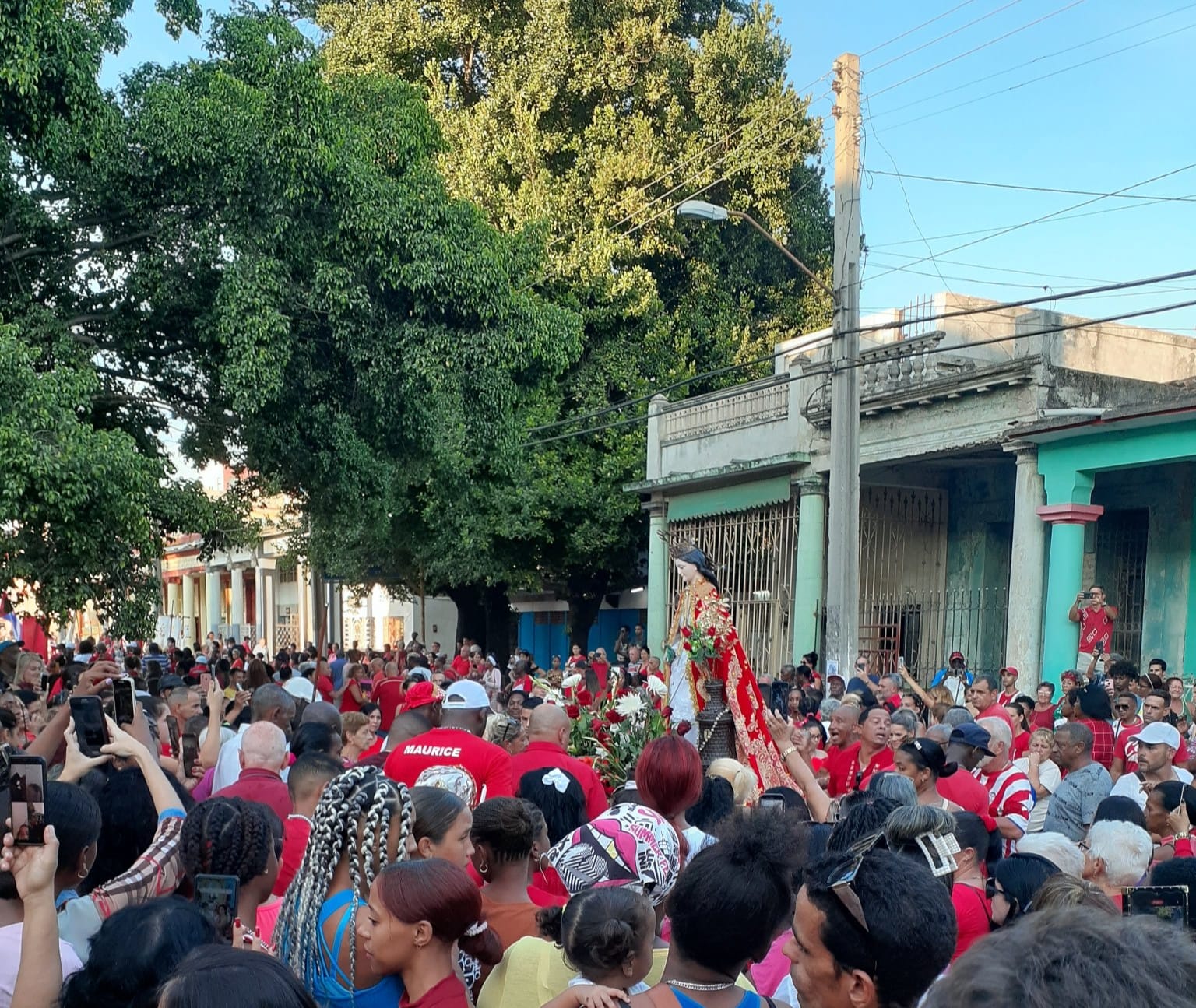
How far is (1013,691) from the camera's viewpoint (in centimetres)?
1439

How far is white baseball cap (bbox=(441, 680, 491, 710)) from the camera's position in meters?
6.69

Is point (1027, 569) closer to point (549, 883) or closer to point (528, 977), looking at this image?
point (549, 883)

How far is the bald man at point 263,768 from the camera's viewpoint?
18.7ft

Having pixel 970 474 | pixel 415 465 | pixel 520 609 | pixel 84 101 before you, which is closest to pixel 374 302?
pixel 415 465

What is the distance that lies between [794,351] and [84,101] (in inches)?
516

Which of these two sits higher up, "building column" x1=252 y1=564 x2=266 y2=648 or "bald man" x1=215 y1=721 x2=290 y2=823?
"bald man" x1=215 y1=721 x2=290 y2=823

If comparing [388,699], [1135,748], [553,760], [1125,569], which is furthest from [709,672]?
[1125,569]

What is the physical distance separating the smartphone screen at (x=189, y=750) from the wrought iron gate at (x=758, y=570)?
12912 millimetres

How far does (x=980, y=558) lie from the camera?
806 inches

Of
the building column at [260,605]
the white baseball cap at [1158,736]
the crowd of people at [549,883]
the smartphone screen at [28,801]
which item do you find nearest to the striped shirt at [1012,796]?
the crowd of people at [549,883]

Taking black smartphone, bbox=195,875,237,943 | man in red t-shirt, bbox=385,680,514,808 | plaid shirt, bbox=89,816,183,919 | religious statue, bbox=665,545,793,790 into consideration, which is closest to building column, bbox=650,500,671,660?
religious statue, bbox=665,545,793,790

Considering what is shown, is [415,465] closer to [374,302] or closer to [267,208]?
[374,302]

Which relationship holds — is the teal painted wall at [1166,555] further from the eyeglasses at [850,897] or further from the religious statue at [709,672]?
the eyeglasses at [850,897]

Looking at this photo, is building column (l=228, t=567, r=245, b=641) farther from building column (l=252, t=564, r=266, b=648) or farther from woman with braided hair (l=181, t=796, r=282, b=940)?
woman with braided hair (l=181, t=796, r=282, b=940)
